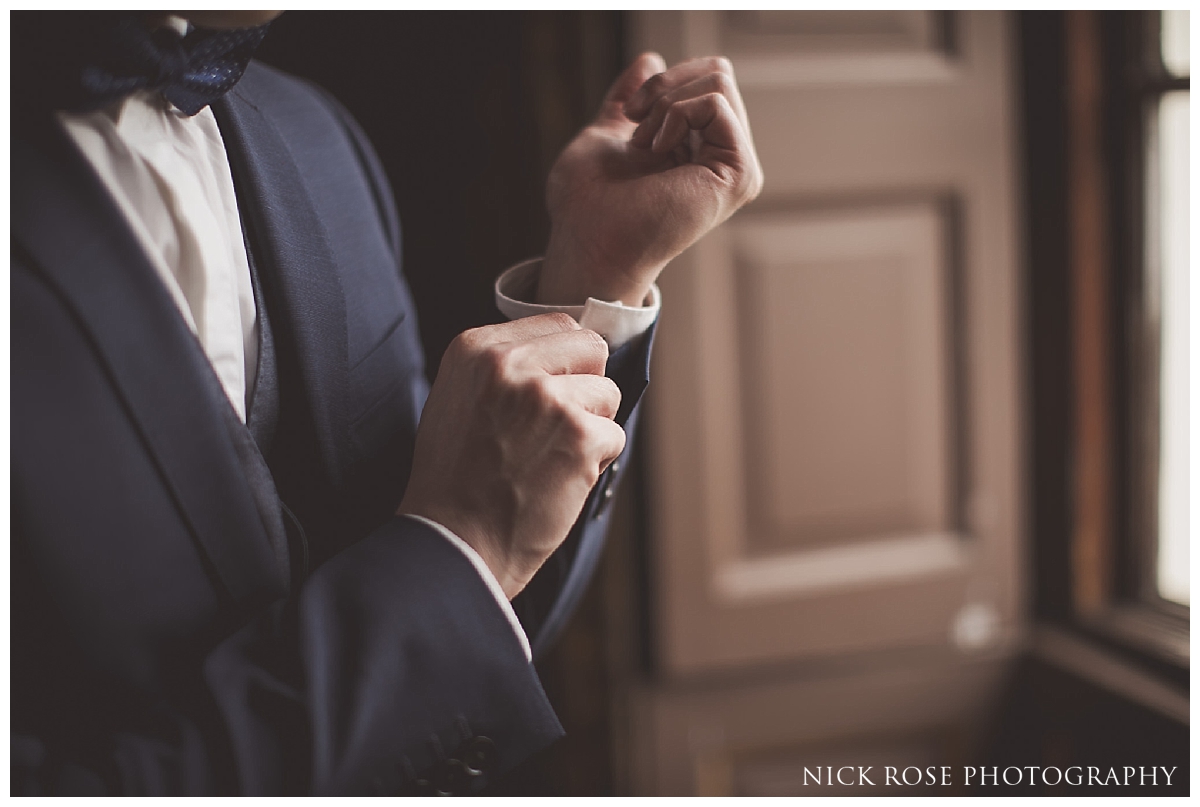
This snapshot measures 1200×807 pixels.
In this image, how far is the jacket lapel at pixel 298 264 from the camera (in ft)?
1.87

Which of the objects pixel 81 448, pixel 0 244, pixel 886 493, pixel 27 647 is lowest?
pixel 886 493

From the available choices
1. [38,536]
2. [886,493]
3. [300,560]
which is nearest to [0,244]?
[38,536]

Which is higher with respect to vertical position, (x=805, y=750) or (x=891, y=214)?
(x=891, y=214)

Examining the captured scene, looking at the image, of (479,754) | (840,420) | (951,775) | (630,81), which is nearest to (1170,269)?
(840,420)

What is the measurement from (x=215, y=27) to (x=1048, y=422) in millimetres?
1435

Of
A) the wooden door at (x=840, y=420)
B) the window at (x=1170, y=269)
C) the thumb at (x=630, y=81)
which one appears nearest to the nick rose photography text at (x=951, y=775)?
the wooden door at (x=840, y=420)

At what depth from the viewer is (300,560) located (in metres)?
0.58

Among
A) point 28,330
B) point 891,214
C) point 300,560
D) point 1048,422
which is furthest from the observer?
point 1048,422

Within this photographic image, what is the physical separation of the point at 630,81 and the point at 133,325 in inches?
17.7

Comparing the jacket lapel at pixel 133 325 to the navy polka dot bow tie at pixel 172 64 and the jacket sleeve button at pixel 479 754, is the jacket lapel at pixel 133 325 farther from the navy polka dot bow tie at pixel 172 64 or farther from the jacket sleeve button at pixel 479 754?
the jacket sleeve button at pixel 479 754

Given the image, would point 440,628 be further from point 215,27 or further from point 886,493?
point 886,493

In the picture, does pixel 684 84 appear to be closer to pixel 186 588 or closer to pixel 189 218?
pixel 189 218

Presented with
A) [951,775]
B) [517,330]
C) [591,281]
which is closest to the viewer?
[517,330]

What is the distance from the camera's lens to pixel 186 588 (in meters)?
0.48
